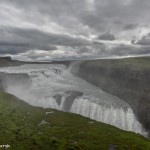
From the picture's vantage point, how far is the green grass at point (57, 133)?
87.4 meters

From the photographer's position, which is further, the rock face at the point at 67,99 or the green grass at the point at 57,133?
the rock face at the point at 67,99

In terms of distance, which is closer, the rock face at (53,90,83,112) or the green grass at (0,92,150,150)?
the green grass at (0,92,150,150)

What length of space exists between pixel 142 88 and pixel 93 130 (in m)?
85.0

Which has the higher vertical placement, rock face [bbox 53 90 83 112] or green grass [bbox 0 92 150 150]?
rock face [bbox 53 90 83 112]

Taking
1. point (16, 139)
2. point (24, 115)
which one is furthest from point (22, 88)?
point (16, 139)

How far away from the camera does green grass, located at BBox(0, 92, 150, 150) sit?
3442 inches

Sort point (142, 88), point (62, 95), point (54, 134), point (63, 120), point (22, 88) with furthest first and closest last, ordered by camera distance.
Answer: point (22, 88), point (142, 88), point (62, 95), point (63, 120), point (54, 134)

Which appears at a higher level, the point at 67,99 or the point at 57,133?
the point at 67,99

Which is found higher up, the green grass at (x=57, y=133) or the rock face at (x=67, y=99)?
the rock face at (x=67, y=99)

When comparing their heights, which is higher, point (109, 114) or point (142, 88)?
point (142, 88)

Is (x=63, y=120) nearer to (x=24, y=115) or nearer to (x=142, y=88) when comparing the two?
(x=24, y=115)

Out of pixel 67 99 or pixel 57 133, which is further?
pixel 67 99

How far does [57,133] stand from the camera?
9938 cm

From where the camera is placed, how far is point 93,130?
104188 millimetres
